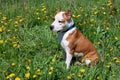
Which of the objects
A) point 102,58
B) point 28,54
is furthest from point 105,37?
point 28,54

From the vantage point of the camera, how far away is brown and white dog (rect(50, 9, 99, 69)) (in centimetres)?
529

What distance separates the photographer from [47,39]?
614 centimetres

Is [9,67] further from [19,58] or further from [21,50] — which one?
[21,50]

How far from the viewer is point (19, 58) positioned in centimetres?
521

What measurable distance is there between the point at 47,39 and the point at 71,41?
850 millimetres

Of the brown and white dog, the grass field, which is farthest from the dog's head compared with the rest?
the grass field

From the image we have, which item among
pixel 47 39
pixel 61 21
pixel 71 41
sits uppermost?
pixel 61 21

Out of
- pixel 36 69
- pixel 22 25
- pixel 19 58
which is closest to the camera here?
pixel 36 69

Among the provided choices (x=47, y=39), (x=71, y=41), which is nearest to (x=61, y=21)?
(x=71, y=41)

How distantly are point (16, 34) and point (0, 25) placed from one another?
1.59ft

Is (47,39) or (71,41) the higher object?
(71,41)

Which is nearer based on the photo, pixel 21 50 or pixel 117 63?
pixel 117 63

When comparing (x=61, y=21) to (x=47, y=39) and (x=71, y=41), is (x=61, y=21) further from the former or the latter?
(x=47, y=39)

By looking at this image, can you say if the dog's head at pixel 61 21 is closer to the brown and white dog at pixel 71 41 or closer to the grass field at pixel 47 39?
the brown and white dog at pixel 71 41
